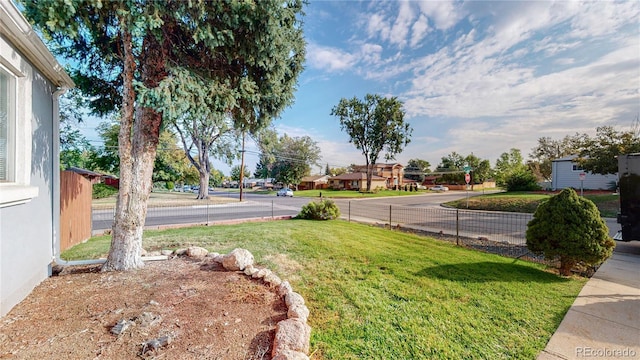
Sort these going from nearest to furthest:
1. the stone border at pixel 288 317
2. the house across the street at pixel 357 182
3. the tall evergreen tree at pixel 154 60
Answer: the stone border at pixel 288 317
the tall evergreen tree at pixel 154 60
the house across the street at pixel 357 182

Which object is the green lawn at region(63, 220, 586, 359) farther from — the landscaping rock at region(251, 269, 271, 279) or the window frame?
the window frame

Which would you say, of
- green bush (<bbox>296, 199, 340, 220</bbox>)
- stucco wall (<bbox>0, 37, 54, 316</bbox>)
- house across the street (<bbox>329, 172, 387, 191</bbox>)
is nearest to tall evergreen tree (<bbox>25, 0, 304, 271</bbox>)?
stucco wall (<bbox>0, 37, 54, 316</bbox>)

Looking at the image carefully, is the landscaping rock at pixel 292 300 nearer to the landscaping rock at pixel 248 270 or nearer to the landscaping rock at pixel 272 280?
the landscaping rock at pixel 272 280

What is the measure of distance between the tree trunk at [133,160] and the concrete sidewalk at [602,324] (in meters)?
5.23

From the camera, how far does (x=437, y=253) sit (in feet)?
18.7

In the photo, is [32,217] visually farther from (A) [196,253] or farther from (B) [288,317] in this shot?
(B) [288,317]

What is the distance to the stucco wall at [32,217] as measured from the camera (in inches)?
102

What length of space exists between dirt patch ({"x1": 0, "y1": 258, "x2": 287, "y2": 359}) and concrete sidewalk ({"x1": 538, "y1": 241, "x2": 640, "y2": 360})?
2.94 m

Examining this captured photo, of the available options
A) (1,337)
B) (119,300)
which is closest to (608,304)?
(119,300)

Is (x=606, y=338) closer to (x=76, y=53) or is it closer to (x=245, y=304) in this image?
(x=245, y=304)

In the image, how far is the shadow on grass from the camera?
4.24m

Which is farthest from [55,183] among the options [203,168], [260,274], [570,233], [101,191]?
[101,191]

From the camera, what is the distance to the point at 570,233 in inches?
177

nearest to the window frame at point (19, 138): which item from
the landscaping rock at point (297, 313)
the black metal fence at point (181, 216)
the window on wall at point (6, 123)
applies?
the window on wall at point (6, 123)
